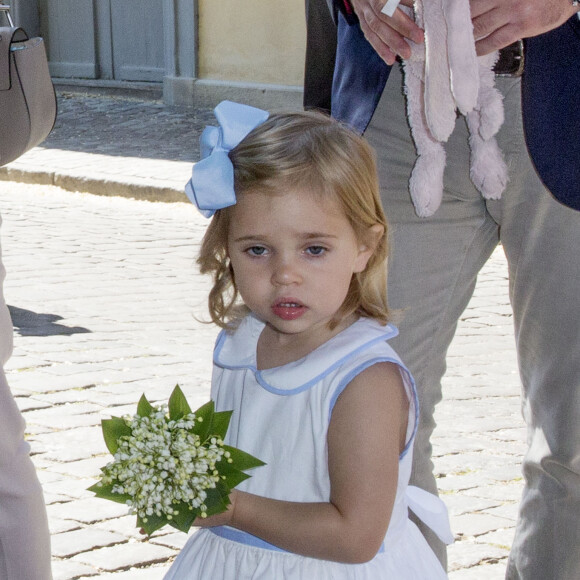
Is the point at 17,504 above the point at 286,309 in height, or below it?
below

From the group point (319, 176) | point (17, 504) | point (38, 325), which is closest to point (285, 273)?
point (319, 176)

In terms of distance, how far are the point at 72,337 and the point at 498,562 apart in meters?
2.91

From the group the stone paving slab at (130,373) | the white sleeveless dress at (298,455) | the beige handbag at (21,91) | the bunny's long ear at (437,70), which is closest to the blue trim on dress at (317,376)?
the white sleeveless dress at (298,455)

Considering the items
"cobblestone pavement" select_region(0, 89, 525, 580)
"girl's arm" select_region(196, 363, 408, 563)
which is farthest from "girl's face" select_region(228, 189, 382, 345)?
"cobblestone pavement" select_region(0, 89, 525, 580)

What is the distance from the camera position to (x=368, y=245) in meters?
2.28

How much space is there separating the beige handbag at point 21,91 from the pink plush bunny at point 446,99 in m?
1.48

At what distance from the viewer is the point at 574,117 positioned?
7.98ft

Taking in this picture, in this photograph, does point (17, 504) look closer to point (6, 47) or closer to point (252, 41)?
point (6, 47)

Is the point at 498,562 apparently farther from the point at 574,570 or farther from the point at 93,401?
the point at 93,401

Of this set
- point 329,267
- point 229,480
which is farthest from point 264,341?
point 229,480

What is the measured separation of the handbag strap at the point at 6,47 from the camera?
148 inches

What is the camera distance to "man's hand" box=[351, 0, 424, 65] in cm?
238

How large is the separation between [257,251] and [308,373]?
0.23 meters

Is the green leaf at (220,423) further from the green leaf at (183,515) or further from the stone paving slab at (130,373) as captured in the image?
the stone paving slab at (130,373)
